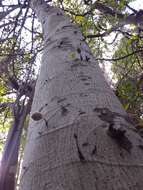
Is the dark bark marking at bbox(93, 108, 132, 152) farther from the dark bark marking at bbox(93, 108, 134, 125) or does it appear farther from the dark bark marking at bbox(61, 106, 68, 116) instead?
the dark bark marking at bbox(61, 106, 68, 116)

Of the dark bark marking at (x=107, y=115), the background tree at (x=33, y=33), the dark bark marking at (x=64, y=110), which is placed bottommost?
the dark bark marking at (x=107, y=115)

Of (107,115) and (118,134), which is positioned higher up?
(107,115)

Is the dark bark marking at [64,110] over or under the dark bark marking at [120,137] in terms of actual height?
over

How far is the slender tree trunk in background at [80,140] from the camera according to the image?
60 centimetres

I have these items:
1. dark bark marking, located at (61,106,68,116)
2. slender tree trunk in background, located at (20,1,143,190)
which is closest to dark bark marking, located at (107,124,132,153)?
slender tree trunk in background, located at (20,1,143,190)

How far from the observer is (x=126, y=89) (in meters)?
3.00

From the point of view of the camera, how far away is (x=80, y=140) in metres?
0.72

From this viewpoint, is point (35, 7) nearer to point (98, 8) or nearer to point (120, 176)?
point (120, 176)

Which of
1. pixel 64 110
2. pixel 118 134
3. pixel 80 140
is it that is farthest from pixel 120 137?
pixel 64 110

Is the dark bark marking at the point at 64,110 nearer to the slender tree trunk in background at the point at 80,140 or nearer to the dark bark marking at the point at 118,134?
the slender tree trunk in background at the point at 80,140

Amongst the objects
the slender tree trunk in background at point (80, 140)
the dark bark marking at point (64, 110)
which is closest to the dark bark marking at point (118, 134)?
the slender tree trunk in background at point (80, 140)

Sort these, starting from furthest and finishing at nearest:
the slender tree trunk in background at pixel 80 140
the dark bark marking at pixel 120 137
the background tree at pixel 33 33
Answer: the background tree at pixel 33 33 < the dark bark marking at pixel 120 137 < the slender tree trunk in background at pixel 80 140

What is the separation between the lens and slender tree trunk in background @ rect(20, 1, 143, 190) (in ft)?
1.97

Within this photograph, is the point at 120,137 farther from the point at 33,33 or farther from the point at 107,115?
the point at 33,33
